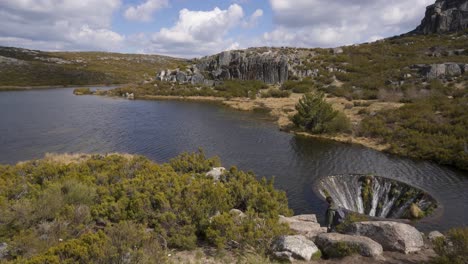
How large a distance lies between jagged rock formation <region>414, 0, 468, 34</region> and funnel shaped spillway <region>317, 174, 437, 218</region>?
92.4 metres

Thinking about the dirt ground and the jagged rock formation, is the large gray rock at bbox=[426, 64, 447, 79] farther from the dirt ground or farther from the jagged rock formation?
the dirt ground

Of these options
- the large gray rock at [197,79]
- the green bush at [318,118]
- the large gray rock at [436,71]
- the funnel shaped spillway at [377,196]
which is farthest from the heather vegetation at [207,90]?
the funnel shaped spillway at [377,196]

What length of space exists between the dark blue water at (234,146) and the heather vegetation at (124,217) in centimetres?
786

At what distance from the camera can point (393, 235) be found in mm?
12109

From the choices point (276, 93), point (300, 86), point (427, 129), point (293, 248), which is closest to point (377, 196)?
point (293, 248)

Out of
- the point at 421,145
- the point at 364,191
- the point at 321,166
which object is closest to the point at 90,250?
the point at 364,191

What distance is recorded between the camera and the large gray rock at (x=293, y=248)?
35.3 ft

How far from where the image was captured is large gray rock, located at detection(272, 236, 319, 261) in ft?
35.3

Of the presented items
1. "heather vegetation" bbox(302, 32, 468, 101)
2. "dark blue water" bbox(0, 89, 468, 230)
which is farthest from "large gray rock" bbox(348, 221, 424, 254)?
"heather vegetation" bbox(302, 32, 468, 101)

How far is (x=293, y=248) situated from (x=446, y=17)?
366 feet

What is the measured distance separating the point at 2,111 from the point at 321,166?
172ft

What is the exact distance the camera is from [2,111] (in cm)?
5288

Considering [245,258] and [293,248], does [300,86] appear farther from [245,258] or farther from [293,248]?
[245,258]

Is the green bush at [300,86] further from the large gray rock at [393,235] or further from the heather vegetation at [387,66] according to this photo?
the large gray rock at [393,235]
